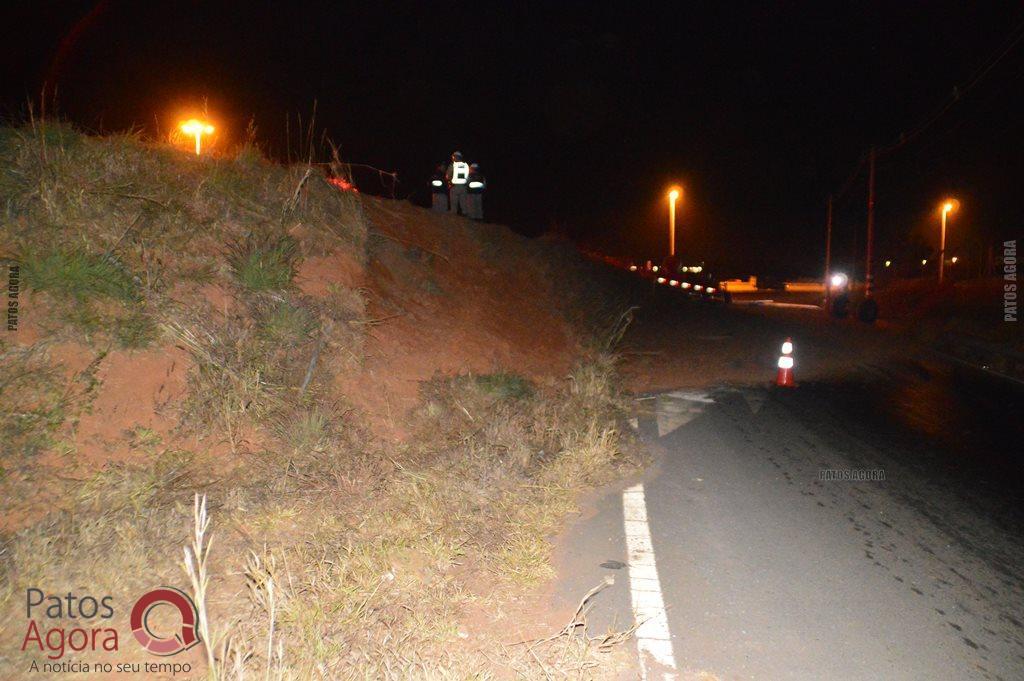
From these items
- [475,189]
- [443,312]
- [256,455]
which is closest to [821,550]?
[256,455]

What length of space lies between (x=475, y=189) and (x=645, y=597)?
580 inches

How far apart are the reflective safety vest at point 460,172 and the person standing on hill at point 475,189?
0.39 feet

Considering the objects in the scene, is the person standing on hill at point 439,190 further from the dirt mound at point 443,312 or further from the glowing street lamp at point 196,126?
the glowing street lamp at point 196,126

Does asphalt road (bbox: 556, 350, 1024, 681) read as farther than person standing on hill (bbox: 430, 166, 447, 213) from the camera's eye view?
No

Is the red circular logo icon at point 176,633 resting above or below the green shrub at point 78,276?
below

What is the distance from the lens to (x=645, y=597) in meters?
4.34

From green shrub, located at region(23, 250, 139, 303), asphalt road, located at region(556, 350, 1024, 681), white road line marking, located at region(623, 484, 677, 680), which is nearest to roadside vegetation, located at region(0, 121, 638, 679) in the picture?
green shrub, located at region(23, 250, 139, 303)

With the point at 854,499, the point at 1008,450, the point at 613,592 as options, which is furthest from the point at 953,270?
the point at 613,592

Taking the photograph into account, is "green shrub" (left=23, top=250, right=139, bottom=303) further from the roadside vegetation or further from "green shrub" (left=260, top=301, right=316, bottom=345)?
"green shrub" (left=260, top=301, right=316, bottom=345)

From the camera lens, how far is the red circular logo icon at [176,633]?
3.48m

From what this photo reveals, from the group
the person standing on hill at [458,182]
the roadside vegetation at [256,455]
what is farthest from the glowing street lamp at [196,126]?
the roadside vegetation at [256,455]

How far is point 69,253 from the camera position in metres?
5.82

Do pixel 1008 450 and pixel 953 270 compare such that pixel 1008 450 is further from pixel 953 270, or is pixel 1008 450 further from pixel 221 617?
pixel 953 270

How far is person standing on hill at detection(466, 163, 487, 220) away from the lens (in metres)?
17.3
